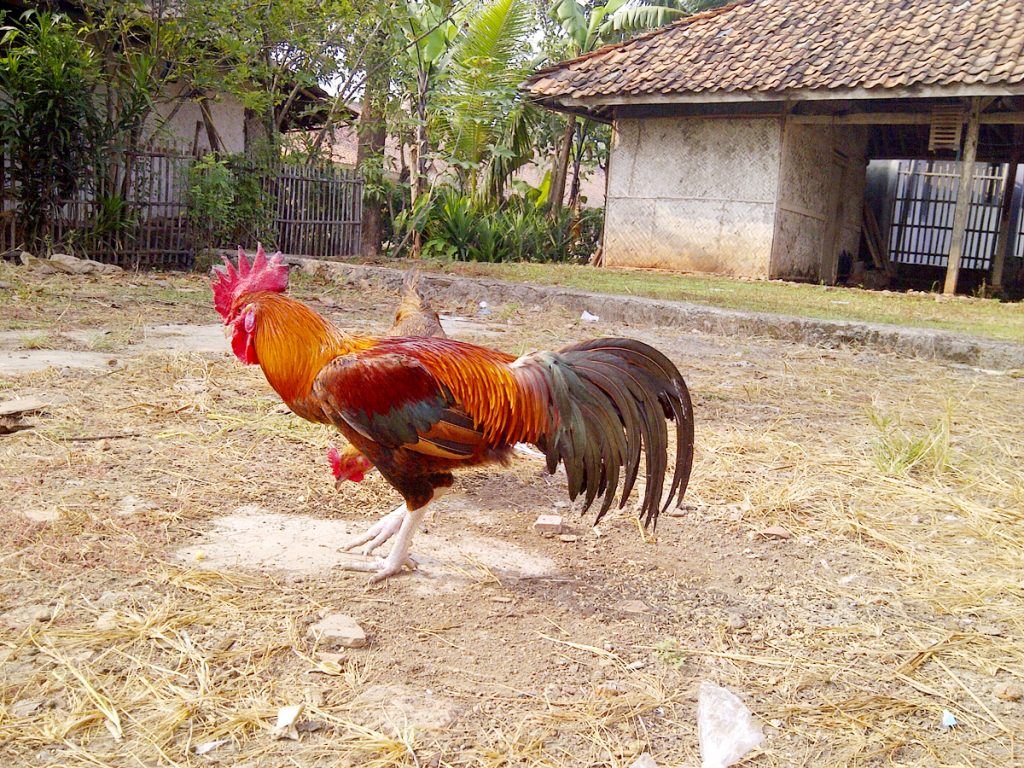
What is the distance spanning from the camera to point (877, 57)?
551 inches

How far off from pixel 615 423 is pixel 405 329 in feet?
5.33

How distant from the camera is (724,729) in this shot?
2184mm

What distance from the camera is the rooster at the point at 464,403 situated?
9.22ft

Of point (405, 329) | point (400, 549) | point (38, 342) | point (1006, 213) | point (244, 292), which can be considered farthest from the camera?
point (1006, 213)

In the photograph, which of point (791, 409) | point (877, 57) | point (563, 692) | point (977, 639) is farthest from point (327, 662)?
point (877, 57)

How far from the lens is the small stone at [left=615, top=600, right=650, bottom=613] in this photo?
2.92 meters

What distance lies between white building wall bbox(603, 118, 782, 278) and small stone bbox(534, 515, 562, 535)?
1259 cm

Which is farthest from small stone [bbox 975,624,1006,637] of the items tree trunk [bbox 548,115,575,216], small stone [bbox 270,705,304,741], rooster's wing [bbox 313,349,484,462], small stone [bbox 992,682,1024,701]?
tree trunk [bbox 548,115,575,216]

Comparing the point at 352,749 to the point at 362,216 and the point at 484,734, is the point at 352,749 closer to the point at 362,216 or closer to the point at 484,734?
the point at 484,734

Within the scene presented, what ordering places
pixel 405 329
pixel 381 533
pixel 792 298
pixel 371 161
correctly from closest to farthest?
pixel 381 533 → pixel 405 329 → pixel 792 298 → pixel 371 161

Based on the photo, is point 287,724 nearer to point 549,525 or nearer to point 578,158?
point 549,525

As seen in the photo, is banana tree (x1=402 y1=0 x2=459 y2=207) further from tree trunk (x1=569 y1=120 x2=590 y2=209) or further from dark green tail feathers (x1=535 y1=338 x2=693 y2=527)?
dark green tail feathers (x1=535 y1=338 x2=693 y2=527)

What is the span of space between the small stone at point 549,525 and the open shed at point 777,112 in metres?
12.0

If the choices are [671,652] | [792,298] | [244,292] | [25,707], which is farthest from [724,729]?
[792,298]
